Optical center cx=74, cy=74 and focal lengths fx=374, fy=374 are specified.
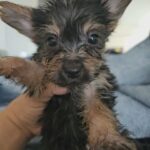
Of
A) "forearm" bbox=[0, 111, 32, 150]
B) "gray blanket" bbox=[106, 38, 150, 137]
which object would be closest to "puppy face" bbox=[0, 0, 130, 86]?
"forearm" bbox=[0, 111, 32, 150]

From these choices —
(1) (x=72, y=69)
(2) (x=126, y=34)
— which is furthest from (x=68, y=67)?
(2) (x=126, y=34)

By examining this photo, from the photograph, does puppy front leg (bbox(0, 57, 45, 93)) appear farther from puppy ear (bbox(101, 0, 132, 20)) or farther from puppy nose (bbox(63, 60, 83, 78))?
puppy ear (bbox(101, 0, 132, 20))

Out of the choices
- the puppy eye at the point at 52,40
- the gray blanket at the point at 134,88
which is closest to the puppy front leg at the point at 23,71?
the puppy eye at the point at 52,40

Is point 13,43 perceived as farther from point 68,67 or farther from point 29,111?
point 68,67

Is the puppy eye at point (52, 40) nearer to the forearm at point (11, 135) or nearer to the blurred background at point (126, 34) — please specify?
the forearm at point (11, 135)

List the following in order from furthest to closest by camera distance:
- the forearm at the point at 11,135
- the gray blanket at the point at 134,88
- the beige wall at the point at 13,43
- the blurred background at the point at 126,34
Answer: the beige wall at the point at 13,43 < the blurred background at the point at 126,34 < the gray blanket at the point at 134,88 < the forearm at the point at 11,135

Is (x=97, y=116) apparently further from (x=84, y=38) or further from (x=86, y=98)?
(x=84, y=38)

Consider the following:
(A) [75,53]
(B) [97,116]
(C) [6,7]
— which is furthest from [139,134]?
(C) [6,7]
